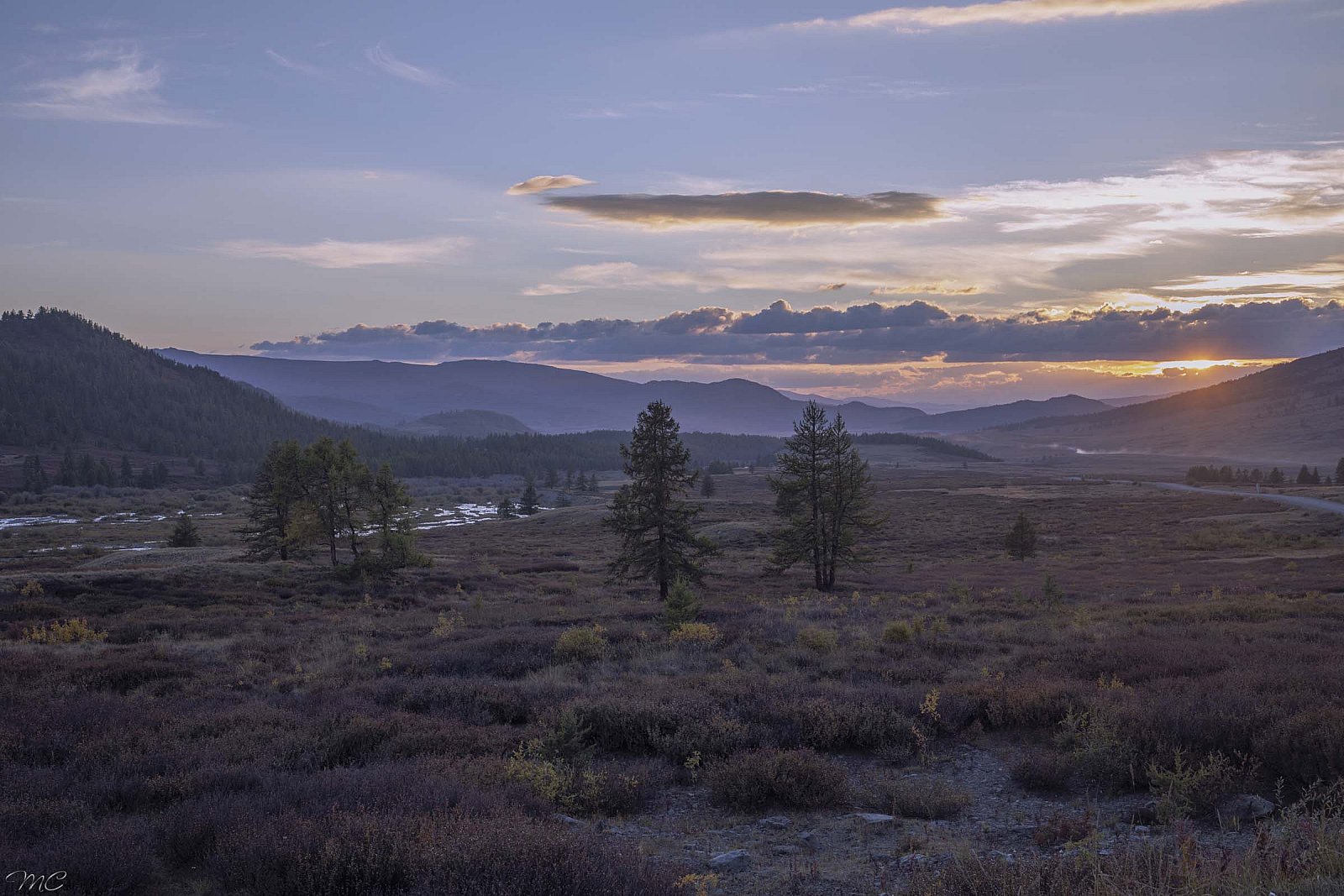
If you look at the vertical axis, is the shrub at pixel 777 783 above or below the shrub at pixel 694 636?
above

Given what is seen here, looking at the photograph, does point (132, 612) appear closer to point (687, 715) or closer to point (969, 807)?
point (687, 715)

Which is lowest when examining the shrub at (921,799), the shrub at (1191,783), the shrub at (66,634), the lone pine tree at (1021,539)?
the lone pine tree at (1021,539)

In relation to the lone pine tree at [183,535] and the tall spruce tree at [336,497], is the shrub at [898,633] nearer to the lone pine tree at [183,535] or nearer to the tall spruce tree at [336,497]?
the tall spruce tree at [336,497]

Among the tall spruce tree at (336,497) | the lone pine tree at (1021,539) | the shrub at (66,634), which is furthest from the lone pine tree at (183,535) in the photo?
the lone pine tree at (1021,539)

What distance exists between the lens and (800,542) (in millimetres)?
33188

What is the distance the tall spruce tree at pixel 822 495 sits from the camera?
32906 millimetres

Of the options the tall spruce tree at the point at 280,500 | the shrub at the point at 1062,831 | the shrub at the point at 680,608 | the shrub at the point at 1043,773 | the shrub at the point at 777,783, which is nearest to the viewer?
the shrub at the point at 1062,831

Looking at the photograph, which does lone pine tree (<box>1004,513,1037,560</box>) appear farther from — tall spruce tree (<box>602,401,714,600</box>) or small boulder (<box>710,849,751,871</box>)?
small boulder (<box>710,849,751,871</box>)

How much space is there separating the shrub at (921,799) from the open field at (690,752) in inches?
1.3

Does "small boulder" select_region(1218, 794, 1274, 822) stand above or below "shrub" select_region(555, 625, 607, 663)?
above

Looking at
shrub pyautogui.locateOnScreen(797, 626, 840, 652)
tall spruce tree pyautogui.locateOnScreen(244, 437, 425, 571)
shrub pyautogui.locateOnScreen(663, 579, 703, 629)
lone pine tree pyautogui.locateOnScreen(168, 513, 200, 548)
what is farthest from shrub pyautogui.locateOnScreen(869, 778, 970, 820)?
lone pine tree pyautogui.locateOnScreen(168, 513, 200, 548)

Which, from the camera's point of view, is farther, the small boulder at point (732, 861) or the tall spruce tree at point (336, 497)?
the tall spruce tree at point (336, 497)

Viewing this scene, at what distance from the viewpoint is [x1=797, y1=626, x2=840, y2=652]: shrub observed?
48.7ft

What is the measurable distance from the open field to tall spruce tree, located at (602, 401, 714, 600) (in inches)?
323
